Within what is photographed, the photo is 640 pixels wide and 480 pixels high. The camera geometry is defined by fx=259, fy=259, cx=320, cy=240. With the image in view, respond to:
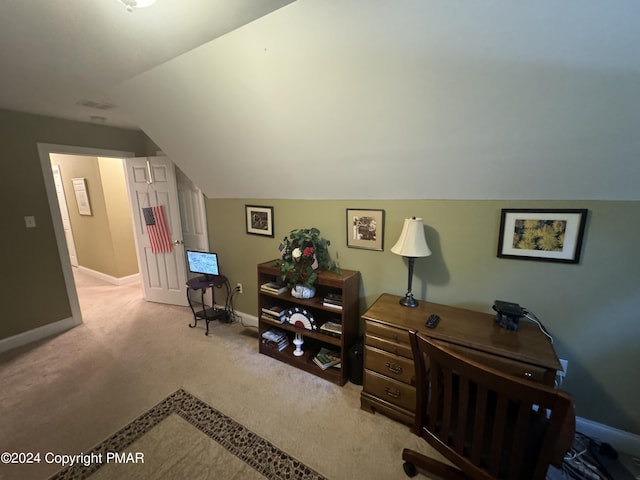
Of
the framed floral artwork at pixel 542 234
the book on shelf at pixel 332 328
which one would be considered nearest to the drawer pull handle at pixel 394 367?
the book on shelf at pixel 332 328

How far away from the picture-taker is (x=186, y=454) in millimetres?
1555

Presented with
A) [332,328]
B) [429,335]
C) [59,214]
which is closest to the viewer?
[429,335]

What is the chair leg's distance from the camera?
1.34 m

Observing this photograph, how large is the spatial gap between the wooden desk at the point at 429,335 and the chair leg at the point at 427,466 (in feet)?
0.91

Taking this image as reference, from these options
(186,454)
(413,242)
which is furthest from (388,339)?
(186,454)

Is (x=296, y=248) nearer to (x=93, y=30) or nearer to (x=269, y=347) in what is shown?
(x=269, y=347)

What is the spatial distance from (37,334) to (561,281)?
189 inches

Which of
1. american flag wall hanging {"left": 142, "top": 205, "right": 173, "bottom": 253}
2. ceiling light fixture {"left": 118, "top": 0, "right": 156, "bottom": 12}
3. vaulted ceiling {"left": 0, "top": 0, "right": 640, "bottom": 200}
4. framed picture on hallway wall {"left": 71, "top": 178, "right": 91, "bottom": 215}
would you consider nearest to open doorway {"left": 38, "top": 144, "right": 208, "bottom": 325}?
american flag wall hanging {"left": 142, "top": 205, "right": 173, "bottom": 253}

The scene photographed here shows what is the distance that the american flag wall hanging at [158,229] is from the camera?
342 cm

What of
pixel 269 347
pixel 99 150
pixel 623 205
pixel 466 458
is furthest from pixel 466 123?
pixel 99 150

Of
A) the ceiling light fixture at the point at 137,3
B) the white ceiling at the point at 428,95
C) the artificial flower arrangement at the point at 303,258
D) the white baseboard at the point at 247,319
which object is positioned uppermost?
the ceiling light fixture at the point at 137,3

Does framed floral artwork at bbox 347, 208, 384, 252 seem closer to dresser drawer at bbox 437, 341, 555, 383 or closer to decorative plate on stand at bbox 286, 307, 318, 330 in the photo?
decorative plate on stand at bbox 286, 307, 318, 330

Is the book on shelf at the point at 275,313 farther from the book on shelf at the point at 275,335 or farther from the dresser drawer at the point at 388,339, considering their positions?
the dresser drawer at the point at 388,339

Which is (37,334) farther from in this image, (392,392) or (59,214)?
(392,392)
